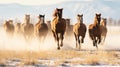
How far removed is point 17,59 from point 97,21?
526 inches

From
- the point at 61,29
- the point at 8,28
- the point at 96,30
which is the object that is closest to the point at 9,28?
the point at 8,28

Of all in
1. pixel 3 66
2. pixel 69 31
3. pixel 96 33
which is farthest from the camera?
pixel 69 31

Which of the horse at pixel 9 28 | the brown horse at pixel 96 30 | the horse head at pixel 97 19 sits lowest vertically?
the horse at pixel 9 28

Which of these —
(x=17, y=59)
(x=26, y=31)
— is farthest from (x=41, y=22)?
(x=17, y=59)

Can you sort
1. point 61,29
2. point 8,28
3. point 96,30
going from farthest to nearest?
point 8,28 → point 96,30 → point 61,29

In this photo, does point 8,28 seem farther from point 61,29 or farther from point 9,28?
point 61,29

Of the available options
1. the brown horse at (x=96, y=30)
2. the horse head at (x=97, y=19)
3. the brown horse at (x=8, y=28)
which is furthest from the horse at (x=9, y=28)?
the horse head at (x=97, y=19)

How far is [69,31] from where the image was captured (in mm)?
48625

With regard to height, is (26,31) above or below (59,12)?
below

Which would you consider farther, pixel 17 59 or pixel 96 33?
pixel 96 33

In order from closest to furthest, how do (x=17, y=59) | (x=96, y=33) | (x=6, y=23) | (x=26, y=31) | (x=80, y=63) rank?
1. (x=80, y=63)
2. (x=17, y=59)
3. (x=96, y=33)
4. (x=26, y=31)
5. (x=6, y=23)

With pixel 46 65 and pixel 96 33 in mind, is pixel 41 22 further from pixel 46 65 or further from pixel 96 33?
pixel 46 65

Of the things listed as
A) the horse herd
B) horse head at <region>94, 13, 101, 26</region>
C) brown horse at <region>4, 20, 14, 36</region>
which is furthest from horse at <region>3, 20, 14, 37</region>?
horse head at <region>94, 13, 101, 26</region>

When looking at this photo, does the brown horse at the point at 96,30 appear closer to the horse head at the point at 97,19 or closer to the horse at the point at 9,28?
the horse head at the point at 97,19
